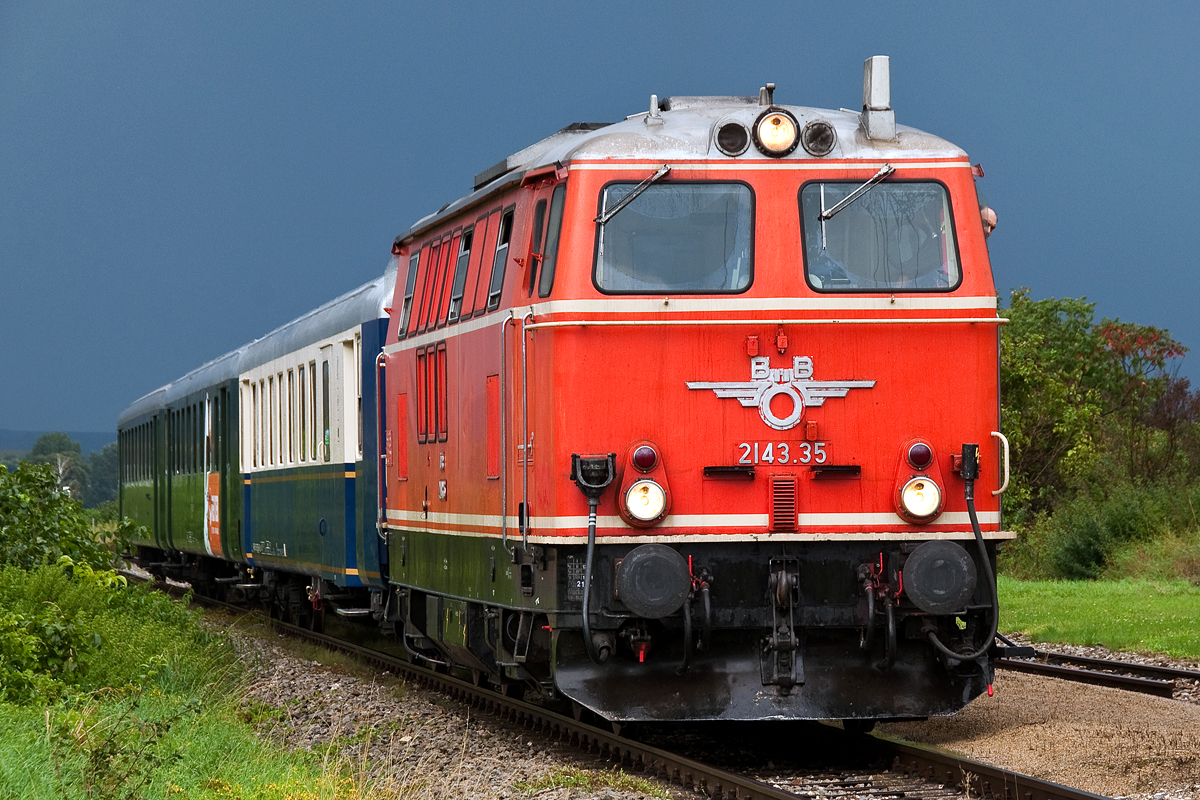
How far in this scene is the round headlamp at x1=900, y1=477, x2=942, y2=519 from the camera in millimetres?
9133

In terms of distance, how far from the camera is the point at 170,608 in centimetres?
1602

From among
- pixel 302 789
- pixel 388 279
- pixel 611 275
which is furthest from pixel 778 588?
pixel 388 279

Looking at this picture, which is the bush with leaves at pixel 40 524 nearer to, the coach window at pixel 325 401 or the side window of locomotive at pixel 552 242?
the coach window at pixel 325 401

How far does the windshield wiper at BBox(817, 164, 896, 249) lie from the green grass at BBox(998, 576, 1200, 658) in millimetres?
8097

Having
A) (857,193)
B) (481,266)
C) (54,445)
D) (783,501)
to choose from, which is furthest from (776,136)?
(54,445)

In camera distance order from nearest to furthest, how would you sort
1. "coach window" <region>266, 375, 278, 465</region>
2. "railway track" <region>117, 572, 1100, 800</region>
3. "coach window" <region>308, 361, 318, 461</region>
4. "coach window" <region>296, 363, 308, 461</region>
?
"railway track" <region>117, 572, 1100, 800</region>, "coach window" <region>308, 361, 318, 461</region>, "coach window" <region>296, 363, 308, 461</region>, "coach window" <region>266, 375, 278, 465</region>

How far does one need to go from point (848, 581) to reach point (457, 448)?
3166 millimetres

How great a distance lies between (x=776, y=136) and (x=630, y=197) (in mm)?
946

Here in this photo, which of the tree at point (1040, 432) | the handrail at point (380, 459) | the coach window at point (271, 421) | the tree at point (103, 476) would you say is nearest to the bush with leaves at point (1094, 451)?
the tree at point (1040, 432)

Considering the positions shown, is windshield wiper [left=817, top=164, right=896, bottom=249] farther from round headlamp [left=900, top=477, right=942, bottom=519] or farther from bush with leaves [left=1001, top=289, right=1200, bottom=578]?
bush with leaves [left=1001, top=289, right=1200, bottom=578]

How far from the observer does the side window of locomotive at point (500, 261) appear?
Result: 1022 cm

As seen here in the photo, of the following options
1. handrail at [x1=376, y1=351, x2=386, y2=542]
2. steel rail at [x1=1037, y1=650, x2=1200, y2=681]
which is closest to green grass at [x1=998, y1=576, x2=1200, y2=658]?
steel rail at [x1=1037, y1=650, x2=1200, y2=681]

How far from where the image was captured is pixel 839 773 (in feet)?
30.1

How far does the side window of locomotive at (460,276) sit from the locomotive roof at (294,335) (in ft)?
9.97
